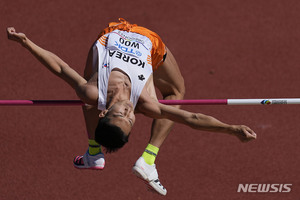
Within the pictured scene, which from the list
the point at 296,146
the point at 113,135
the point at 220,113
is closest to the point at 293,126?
the point at 296,146

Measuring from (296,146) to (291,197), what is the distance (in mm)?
672

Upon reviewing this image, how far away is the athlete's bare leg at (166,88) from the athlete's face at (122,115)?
1.00m

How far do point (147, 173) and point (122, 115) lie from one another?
1.01 meters

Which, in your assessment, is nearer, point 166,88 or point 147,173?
point 147,173

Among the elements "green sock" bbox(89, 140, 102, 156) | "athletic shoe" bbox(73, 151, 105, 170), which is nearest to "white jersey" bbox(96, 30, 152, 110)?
"green sock" bbox(89, 140, 102, 156)

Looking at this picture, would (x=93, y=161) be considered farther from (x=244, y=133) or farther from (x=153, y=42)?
(x=244, y=133)

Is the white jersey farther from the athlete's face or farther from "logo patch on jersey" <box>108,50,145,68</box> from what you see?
the athlete's face

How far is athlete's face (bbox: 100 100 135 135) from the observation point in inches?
212

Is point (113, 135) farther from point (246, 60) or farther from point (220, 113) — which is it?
point (246, 60)

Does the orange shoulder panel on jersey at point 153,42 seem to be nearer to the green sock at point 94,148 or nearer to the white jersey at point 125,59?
the white jersey at point 125,59

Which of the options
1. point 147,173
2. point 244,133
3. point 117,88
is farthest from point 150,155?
point 244,133

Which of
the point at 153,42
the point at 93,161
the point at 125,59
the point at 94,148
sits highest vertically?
the point at 153,42

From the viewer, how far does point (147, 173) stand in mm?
6230

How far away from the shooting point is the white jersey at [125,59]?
566 centimetres
